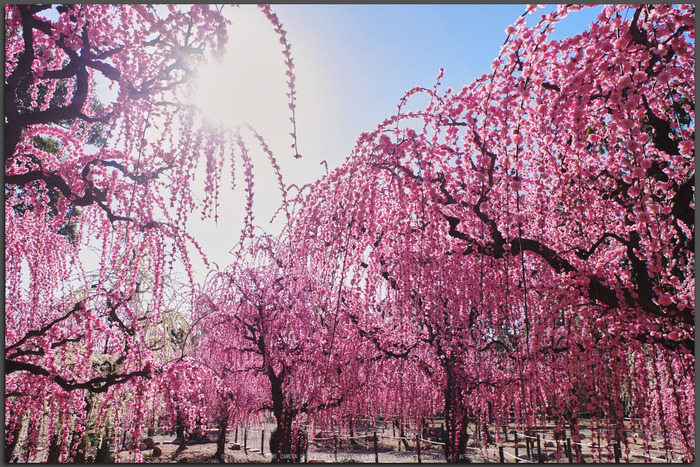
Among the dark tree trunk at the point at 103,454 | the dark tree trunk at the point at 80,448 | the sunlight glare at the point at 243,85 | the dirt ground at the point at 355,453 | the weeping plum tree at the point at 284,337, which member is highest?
the sunlight glare at the point at 243,85

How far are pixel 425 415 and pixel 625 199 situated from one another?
523 cm

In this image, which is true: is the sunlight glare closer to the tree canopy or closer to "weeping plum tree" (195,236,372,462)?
the tree canopy

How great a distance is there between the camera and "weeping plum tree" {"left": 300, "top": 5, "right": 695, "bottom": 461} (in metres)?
2.20

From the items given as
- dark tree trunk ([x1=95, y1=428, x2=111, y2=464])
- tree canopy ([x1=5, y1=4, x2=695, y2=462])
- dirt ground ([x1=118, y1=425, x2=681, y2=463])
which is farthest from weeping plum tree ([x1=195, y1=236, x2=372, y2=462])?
dirt ground ([x1=118, y1=425, x2=681, y2=463])

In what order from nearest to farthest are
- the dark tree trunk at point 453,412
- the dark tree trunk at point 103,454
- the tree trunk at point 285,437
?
1. the tree trunk at point 285,437
2. the dark tree trunk at point 453,412
3. the dark tree trunk at point 103,454

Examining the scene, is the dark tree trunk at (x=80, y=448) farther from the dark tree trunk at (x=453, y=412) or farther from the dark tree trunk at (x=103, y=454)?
the dark tree trunk at (x=453, y=412)

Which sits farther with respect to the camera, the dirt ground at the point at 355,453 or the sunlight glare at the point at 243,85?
the dirt ground at the point at 355,453

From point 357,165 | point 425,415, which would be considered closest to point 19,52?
point 357,165

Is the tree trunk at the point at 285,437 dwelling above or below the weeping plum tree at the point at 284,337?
below

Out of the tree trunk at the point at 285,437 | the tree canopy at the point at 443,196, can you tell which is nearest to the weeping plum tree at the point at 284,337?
the tree trunk at the point at 285,437

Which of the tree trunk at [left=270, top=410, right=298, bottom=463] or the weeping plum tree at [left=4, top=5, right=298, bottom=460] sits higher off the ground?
the weeping plum tree at [left=4, top=5, right=298, bottom=460]

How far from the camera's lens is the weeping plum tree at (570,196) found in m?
2.20

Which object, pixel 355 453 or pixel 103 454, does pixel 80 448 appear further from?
pixel 355 453

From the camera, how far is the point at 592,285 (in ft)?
9.62
